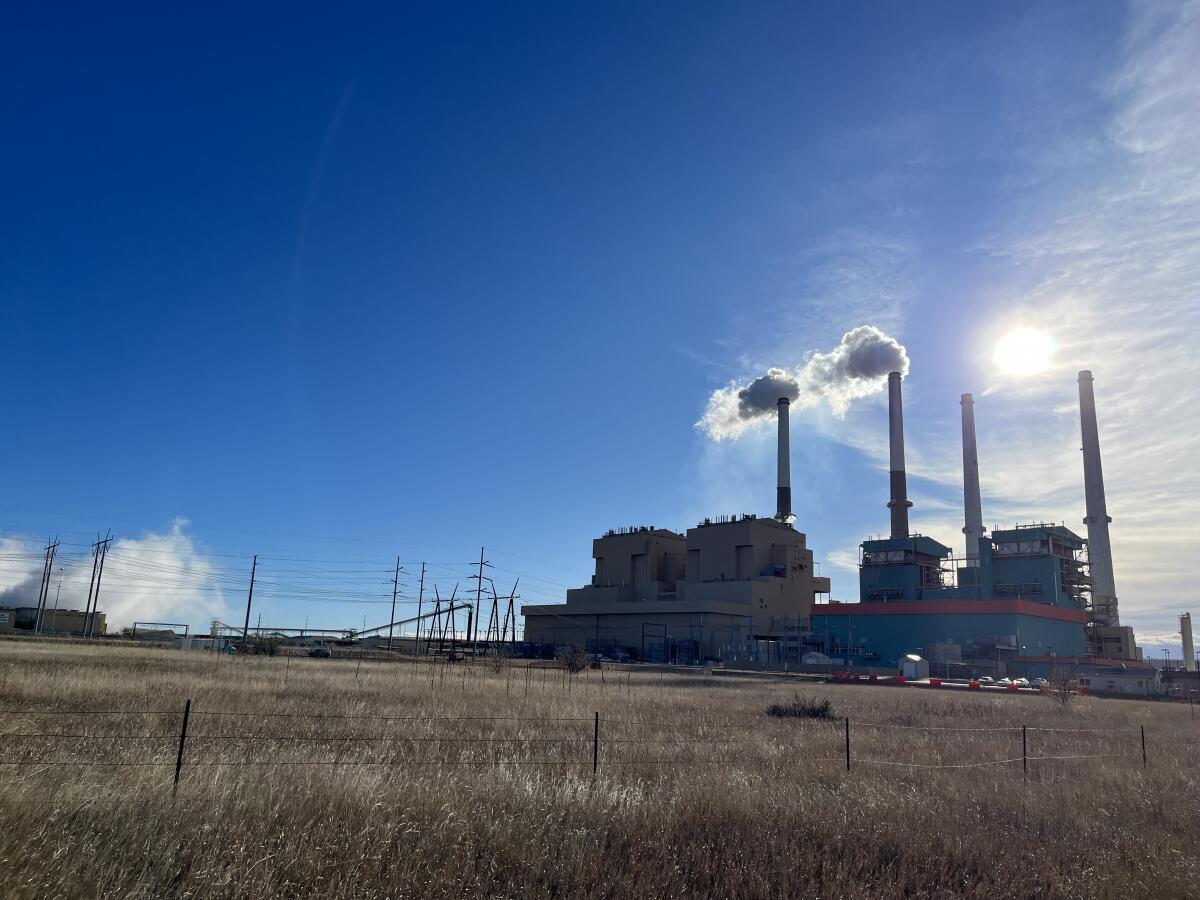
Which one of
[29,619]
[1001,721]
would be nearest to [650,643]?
[1001,721]

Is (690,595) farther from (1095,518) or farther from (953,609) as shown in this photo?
(1095,518)

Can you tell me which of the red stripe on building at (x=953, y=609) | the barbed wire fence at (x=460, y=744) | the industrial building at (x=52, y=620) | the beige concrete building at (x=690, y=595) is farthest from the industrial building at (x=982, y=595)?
the industrial building at (x=52, y=620)

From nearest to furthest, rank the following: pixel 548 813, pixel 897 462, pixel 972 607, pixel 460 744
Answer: pixel 548 813
pixel 460 744
pixel 972 607
pixel 897 462

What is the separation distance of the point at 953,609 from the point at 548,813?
81.0 meters

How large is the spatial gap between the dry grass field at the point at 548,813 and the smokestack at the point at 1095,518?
80.6 m

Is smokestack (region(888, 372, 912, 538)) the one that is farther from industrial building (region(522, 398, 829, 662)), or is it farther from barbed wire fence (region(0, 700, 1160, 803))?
barbed wire fence (region(0, 700, 1160, 803))

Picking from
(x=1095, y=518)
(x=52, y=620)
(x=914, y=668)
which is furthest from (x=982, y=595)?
(x=52, y=620)

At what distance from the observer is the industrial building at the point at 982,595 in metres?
77.7

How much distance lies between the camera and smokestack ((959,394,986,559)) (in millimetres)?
93812

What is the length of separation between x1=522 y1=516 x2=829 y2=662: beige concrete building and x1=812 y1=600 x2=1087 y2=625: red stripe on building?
6061mm

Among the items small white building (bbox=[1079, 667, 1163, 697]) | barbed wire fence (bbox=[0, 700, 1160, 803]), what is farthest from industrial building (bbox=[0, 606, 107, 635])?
small white building (bbox=[1079, 667, 1163, 697])

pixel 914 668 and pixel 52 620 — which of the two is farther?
pixel 52 620

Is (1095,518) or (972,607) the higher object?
(1095,518)

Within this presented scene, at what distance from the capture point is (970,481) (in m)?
95.3
